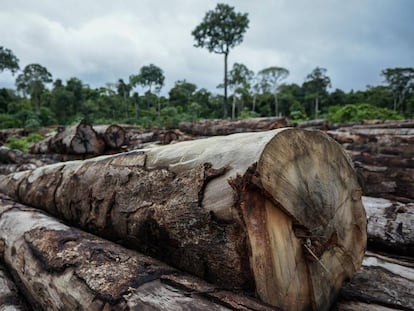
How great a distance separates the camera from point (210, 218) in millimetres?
1080

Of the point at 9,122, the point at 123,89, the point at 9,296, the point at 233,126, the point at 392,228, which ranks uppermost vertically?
the point at 123,89

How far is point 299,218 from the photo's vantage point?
3.61ft

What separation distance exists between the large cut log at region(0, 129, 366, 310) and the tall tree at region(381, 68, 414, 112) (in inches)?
1626

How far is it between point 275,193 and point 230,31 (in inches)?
942

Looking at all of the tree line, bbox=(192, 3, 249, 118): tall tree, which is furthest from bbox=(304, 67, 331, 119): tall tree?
bbox=(192, 3, 249, 118): tall tree

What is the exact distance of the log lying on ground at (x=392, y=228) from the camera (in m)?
1.86

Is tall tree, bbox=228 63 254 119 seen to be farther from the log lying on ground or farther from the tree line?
the log lying on ground

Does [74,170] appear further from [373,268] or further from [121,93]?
[121,93]

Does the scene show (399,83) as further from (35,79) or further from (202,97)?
(35,79)

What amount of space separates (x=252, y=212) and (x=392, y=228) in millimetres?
1452

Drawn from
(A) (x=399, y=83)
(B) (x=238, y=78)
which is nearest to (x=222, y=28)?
(B) (x=238, y=78)

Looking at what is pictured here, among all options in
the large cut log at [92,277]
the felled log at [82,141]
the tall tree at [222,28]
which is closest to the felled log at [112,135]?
the felled log at [82,141]

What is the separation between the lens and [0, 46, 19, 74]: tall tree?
3474cm

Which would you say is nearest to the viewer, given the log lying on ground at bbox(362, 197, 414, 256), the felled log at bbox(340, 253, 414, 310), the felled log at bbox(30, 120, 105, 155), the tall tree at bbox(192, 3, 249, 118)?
the felled log at bbox(340, 253, 414, 310)
